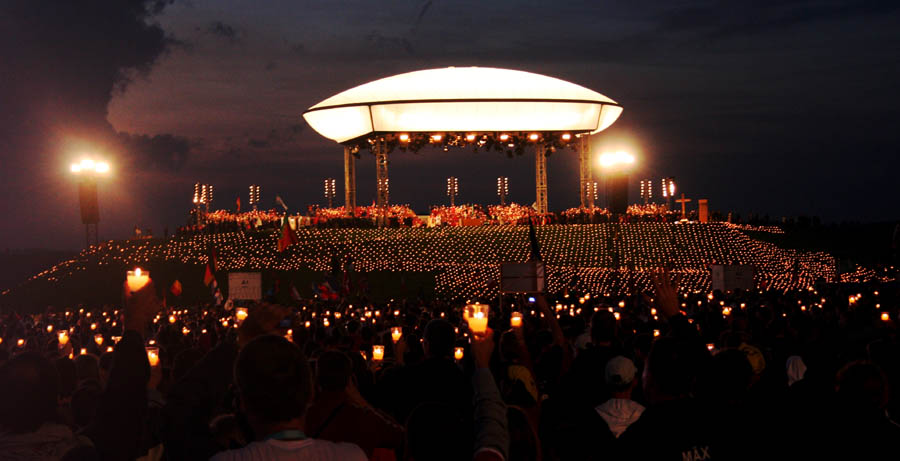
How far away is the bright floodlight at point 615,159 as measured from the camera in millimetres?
42344

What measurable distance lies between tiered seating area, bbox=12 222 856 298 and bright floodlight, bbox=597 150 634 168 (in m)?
3.64

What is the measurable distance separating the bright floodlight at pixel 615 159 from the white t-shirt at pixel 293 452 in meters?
39.2

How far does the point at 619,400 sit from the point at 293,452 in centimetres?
254

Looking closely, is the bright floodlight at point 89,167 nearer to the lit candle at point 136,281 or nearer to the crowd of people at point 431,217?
the crowd of people at point 431,217

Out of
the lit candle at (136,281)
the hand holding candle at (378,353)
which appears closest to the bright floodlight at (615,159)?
the hand holding candle at (378,353)

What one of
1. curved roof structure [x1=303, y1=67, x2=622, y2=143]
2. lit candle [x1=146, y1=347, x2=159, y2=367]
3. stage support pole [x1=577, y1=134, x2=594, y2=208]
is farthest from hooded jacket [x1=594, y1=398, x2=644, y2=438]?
stage support pole [x1=577, y1=134, x2=594, y2=208]

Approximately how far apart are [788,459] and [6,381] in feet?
11.0

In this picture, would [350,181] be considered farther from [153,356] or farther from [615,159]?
[153,356]

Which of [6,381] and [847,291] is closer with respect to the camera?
[6,381]

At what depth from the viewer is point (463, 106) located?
57344 mm

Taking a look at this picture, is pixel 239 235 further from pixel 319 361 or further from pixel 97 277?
pixel 319 361

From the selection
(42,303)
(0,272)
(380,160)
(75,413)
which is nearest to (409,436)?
(75,413)

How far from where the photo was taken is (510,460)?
410 centimetres

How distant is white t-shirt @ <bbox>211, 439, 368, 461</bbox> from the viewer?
327 cm
